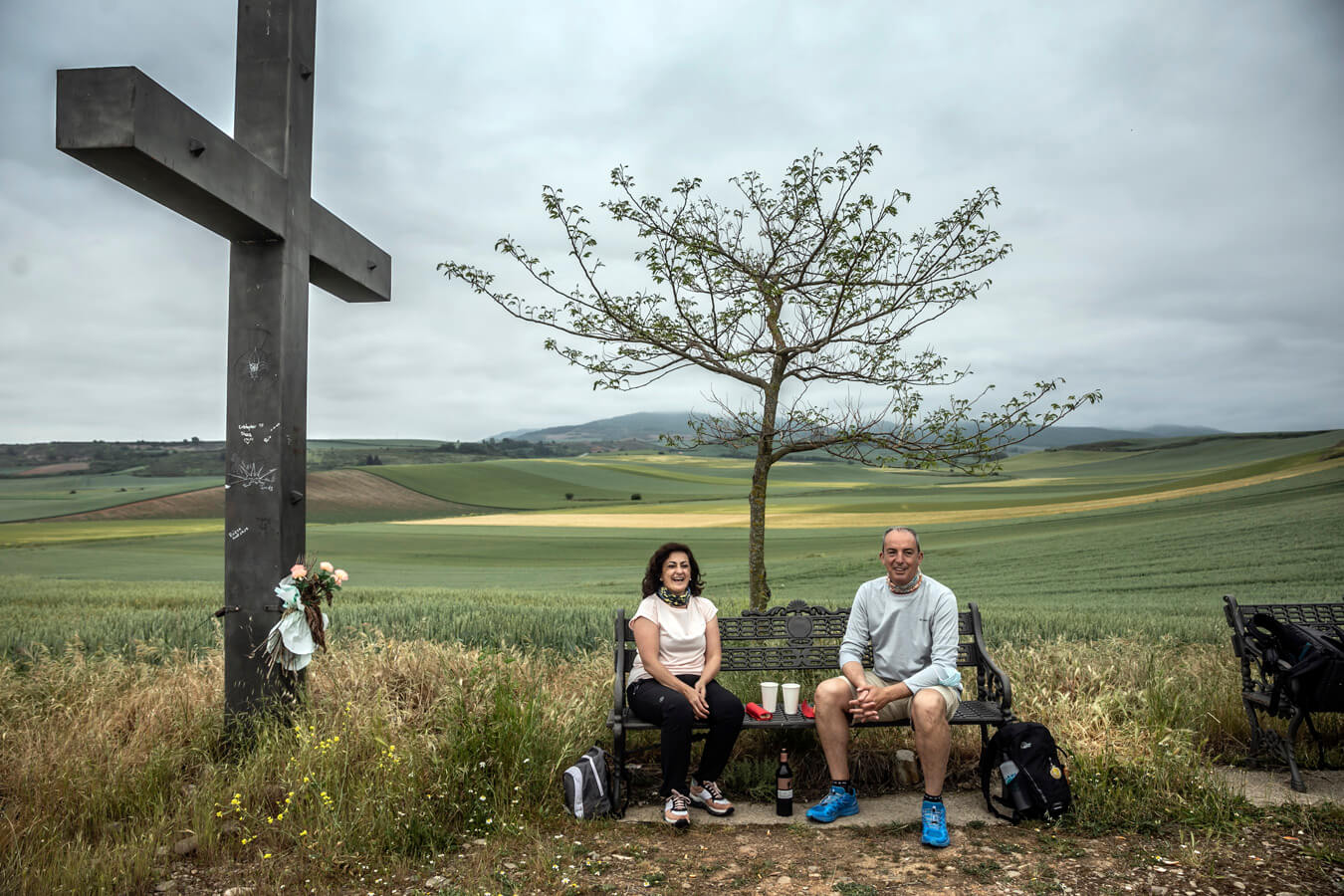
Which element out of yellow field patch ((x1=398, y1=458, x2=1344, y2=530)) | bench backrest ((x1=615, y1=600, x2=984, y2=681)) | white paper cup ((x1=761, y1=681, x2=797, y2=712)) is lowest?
yellow field patch ((x1=398, y1=458, x2=1344, y2=530))

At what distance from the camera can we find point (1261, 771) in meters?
4.39

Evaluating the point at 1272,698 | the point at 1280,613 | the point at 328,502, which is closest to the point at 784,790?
the point at 1272,698

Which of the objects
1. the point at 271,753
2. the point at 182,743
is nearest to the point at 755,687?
the point at 271,753

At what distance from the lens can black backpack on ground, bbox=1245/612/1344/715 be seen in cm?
404

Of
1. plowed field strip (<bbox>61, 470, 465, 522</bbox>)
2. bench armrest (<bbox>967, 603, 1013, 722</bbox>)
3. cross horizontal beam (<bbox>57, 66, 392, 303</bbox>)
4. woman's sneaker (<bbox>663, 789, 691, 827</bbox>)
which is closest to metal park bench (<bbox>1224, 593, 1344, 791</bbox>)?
bench armrest (<bbox>967, 603, 1013, 722</bbox>)

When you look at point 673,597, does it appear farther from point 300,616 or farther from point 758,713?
point 300,616

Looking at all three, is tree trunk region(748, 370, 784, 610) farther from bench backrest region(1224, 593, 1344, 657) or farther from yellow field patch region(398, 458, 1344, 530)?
yellow field patch region(398, 458, 1344, 530)

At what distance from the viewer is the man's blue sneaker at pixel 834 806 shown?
370 cm

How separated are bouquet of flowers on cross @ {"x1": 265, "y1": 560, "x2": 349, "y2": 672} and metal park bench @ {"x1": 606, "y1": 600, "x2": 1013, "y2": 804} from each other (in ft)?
4.98

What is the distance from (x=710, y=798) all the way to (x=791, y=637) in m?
1.27

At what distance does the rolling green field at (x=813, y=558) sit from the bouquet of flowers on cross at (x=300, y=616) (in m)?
2.89

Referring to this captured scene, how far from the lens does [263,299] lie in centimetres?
392

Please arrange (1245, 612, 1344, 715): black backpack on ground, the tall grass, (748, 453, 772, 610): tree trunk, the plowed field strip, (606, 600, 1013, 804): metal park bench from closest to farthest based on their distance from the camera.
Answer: the tall grass
(1245, 612, 1344, 715): black backpack on ground
(606, 600, 1013, 804): metal park bench
(748, 453, 772, 610): tree trunk
the plowed field strip

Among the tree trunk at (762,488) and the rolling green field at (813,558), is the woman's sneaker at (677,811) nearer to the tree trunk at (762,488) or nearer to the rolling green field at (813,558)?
the tree trunk at (762,488)
